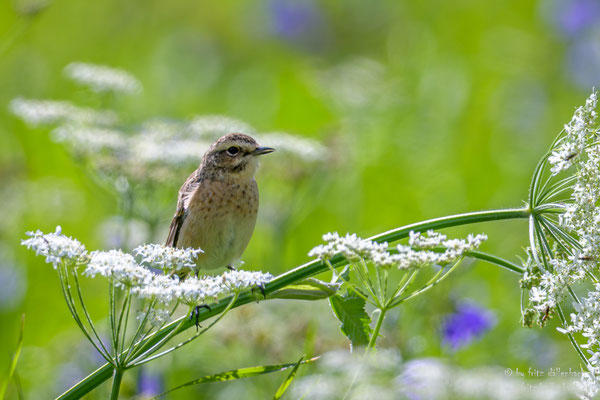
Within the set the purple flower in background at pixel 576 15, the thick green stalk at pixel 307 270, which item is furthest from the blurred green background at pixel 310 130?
the thick green stalk at pixel 307 270

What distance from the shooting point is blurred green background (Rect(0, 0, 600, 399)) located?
525cm

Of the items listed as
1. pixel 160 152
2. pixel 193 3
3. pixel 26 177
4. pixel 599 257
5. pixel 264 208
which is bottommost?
pixel 599 257

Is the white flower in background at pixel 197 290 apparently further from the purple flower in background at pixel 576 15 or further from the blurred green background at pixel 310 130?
the purple flower in background at pixel 576 15

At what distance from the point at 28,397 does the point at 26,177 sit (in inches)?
103

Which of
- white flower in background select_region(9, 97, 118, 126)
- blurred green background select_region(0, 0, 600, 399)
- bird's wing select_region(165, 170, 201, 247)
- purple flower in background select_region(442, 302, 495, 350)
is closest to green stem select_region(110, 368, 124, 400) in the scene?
blurred green background select_region(0, 0, 600, 399)

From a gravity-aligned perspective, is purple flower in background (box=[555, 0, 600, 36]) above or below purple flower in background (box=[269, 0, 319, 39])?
below

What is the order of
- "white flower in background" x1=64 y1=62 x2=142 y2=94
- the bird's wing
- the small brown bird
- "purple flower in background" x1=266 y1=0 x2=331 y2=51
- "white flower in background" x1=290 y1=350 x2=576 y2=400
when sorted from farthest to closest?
"purple flower in background" x1=266 y1=0 x2=331 y2=51 < "white flower in background" x1=64 y1=62 x2=142 y2=94 < the bird's wing < the small brown bird < "white flower in background" x1=290 y1=350 x2=576 y2=400

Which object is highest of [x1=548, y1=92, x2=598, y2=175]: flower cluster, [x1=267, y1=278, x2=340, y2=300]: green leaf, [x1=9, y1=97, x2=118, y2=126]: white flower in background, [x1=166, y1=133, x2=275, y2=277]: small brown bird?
[x1=9, y1=97, x2=118, y2=126]: white flower in background

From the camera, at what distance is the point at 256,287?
9.35 feet

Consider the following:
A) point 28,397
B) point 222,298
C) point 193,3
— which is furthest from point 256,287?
point 193,3

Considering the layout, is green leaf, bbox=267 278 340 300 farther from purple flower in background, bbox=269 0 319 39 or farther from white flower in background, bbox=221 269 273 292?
purple flower in background, bbox=269 0 319 39

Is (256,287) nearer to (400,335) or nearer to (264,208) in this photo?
(400,335)

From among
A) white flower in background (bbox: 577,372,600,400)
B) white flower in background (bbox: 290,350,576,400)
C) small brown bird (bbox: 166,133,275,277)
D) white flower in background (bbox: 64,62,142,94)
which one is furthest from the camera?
white flower in background (bbox: 64,62,142,94)

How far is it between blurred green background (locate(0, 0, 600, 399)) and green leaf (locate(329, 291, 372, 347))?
0.61 m
